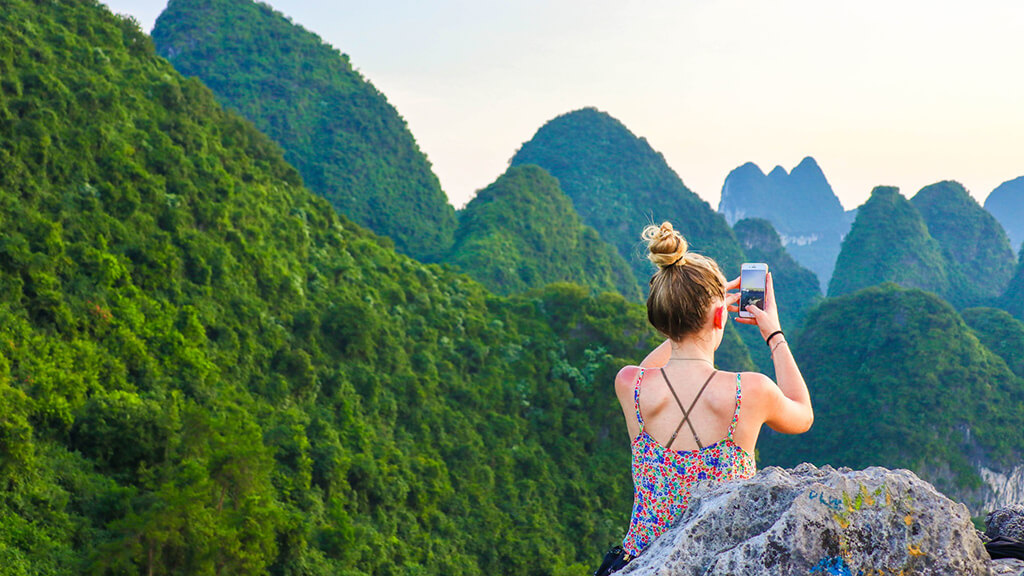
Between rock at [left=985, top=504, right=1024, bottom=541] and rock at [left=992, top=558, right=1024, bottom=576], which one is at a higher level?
rock at [left=985, top=504, right=1024, bottom=541]

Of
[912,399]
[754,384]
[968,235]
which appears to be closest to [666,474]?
[754,384]

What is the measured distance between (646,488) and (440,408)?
18939mm

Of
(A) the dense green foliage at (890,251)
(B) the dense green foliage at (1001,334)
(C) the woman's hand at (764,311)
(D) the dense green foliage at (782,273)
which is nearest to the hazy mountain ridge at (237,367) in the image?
(C) the woman's hand at (764,311)

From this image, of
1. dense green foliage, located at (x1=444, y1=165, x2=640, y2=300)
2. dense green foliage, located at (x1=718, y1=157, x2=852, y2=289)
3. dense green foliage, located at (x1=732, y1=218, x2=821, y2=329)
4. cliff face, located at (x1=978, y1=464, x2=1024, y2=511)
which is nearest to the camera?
cliff face, located at (x1=978, y1=464, x2=1024, y2=511)

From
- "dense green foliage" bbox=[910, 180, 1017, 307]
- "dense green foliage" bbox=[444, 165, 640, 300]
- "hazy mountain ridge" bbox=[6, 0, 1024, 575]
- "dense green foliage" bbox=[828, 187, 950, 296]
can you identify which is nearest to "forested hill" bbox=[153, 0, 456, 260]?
"dense green foliage" bbox=[444, 165, 640, 300]

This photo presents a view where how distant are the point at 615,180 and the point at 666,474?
6212 cm

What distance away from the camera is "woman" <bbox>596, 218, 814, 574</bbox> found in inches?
83.1

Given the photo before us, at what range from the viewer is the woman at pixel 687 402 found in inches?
83.1

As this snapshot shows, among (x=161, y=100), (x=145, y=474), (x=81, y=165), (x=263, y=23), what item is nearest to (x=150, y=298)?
(x=81, y=165)

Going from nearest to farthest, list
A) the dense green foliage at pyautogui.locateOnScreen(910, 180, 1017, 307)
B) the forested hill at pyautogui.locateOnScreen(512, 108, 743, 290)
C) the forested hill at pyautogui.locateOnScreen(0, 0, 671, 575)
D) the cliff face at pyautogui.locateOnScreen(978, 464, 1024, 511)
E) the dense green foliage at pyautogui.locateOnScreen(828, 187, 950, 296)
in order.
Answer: the forested hill at pyautogui.locateOnScreen(0, 0, 671, 575)
the cliff face at pyautogui.locateOnScreen(978, 464, 1024, 511)
the dense green foliage at pyautogui.locateOnScreen(828, 187, 950, 296)
the dense green foliage at pyautogui.locateOnScreen(910, 180, 1017, 307)
the forested hill at pyautogui.locateOnScreen(512, 108, 743, 290)

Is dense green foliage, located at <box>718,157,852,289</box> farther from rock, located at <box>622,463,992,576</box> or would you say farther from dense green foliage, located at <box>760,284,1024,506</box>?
rock, located at <box>622,463,992,576</box>

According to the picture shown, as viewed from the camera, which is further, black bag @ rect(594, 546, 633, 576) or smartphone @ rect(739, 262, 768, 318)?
smartphone @ rect(739, 262, 768, 318)

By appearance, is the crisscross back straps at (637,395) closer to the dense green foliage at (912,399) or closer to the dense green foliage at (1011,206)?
the dense green foliage at (912,399)

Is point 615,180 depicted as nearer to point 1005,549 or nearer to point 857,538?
point 1005,549
